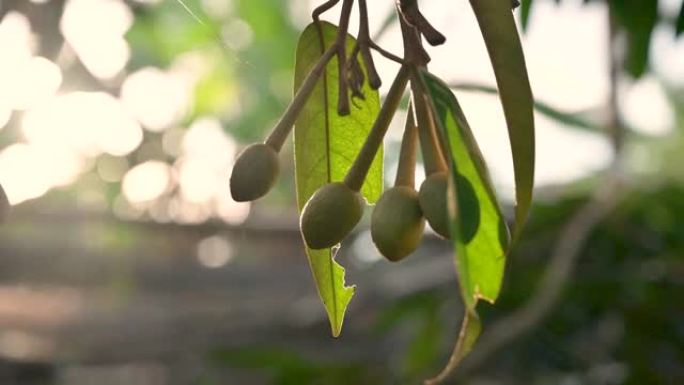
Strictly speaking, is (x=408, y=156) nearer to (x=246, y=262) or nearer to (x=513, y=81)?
(x=513, y=81)

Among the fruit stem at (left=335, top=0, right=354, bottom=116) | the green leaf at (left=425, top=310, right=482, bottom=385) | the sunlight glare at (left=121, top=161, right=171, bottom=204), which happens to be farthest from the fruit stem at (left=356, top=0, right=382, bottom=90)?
the sunlight glare at (left=121, top=161, right=171, bottom=204)

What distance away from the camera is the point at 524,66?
64cm

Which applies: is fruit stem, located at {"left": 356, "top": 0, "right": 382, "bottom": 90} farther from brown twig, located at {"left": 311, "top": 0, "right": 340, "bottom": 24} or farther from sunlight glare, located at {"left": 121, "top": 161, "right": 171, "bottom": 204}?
sunlight glare, located at {"left": 121, "top": 161, "right": 171, "bottom": 204}

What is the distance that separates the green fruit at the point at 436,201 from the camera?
64cm

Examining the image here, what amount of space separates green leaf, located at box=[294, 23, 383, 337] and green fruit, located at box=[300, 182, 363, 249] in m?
0.08

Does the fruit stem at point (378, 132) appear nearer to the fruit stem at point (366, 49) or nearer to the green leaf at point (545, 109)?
the fruit stem at point (366, 49)

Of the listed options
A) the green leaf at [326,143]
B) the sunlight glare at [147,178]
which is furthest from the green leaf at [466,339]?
the sunlight glare at [147,178]

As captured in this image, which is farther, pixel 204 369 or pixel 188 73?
pixel 188 73

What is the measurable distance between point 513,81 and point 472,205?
74 millimetres

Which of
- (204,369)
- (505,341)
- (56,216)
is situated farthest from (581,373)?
(56,216)

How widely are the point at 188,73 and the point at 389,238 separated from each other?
9.28 feet

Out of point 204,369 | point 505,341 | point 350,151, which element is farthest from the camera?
point 204,369

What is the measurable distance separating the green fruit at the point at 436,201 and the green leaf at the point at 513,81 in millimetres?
37

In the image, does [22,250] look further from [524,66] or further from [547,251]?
[524,66]
